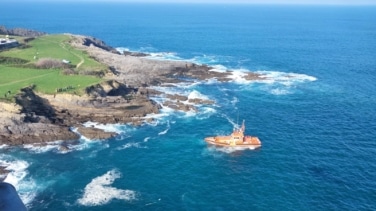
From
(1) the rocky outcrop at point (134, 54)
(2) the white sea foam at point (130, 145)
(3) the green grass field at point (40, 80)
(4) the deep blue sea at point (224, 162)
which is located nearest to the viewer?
(4) the deep blue sea at point (224, 162)

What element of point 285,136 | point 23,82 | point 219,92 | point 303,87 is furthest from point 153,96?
point 303,87

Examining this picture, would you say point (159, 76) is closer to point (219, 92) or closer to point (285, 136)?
point (219, 92)

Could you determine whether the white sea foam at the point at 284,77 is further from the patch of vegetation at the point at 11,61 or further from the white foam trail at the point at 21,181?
the white foam trail at the point at 21,181

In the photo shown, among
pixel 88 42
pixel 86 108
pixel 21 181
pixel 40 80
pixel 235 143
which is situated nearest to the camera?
pixel 21 181

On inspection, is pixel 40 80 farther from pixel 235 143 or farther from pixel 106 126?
pixel 235 143

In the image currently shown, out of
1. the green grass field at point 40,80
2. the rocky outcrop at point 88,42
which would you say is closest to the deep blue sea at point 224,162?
the green grass field at point 40,80

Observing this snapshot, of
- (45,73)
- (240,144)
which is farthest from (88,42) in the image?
(240,144)
